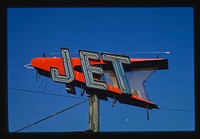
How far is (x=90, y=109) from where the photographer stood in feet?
38.5

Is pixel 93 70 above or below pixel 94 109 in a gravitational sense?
above

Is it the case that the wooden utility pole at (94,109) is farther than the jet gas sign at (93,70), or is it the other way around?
the wooden utility pole at (94,109)

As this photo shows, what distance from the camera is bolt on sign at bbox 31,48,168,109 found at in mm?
11609

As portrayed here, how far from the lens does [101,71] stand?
1175cm

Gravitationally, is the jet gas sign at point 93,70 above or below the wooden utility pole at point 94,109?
above

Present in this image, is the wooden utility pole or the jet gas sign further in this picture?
the wooden utility pole

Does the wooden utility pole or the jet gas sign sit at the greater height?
the jet gas sign

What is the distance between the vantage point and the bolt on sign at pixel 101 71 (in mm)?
11609
